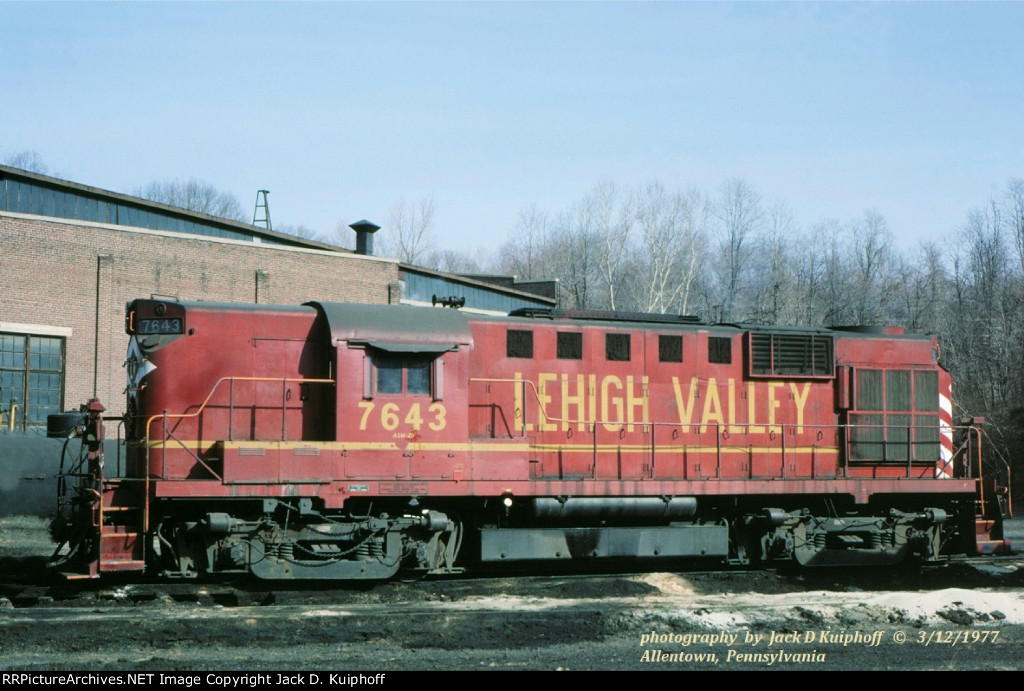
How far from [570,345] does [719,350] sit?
245 centimetres

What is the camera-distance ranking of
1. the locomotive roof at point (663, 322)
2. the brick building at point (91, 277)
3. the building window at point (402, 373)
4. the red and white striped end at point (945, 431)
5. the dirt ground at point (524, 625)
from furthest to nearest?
the brick building at point (91, 277), the red and white striped end at point (945, 431), the locomotive roof at point (663, 322), the building window at point (402, 373), the dirt ground at point (524, 625)

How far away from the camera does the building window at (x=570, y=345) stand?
1493 centimetres

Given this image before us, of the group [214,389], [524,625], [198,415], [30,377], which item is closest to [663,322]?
[524,625]

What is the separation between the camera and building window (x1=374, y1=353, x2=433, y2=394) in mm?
13289

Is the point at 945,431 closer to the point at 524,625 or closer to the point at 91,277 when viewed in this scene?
the point at 524,625

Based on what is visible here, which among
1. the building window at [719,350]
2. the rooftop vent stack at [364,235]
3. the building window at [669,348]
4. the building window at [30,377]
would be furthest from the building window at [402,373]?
the rooftop vent stack at [364,235]

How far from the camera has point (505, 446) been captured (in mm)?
13719

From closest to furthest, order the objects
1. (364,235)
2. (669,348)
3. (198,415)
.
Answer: (198,415), (669,348), (364,235)

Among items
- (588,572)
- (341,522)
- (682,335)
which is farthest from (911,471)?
(341,522)

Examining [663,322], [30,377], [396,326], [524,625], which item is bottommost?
[524,625]

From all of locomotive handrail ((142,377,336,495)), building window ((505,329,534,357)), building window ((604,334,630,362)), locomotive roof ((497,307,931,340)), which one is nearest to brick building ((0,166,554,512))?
locomotive handrail ((142,377,336,495))

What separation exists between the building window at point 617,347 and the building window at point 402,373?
10.1 ft

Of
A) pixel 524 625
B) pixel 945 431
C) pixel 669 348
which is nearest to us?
pixel 524 625

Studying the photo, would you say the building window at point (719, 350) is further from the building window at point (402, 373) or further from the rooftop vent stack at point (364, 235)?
the rooftop vent stack at point (364, 235)
